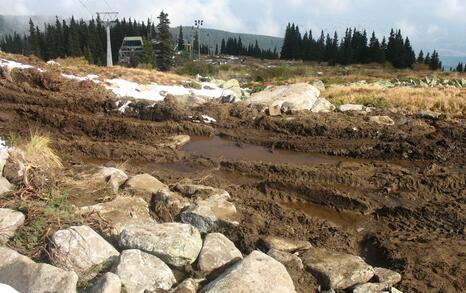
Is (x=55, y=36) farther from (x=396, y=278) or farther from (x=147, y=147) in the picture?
(x=396, y=278)

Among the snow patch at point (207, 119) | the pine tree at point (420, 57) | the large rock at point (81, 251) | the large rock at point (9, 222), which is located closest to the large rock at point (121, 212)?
the large rock at point (81, 251)

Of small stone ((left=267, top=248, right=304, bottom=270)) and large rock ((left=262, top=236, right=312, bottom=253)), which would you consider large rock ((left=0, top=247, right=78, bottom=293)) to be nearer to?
small stone ((left=267, top=248, right=304, bottom=270))

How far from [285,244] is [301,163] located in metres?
5.87

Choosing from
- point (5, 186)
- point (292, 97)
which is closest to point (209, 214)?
point (5, 186)

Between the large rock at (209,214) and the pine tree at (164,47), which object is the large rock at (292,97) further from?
the pine tree at (164,47)

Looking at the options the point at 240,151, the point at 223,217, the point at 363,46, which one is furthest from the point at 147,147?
the point at 363,46

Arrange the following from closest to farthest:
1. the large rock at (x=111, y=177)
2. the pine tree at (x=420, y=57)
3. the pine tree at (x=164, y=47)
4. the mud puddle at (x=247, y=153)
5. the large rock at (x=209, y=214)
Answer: the large rock at (x=209, y=214) < the large rock at (x=111, y=177) < the mud puddle at (x=247, y=153) < the pine tree at (x=164, y=47) < the pine tree at (x=420, y=57)

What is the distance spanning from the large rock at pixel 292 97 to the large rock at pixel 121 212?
35.5ft

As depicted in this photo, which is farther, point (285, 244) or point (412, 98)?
point (412, 98)

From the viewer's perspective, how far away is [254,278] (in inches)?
188

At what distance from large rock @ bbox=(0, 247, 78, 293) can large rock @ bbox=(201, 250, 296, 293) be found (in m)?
1.39

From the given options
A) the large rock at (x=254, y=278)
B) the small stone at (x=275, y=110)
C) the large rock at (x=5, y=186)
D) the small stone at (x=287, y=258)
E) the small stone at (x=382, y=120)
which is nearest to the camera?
the large rock at (x=254, y=278)

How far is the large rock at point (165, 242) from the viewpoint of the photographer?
5.23 meters

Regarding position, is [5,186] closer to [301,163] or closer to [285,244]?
[285,244]
